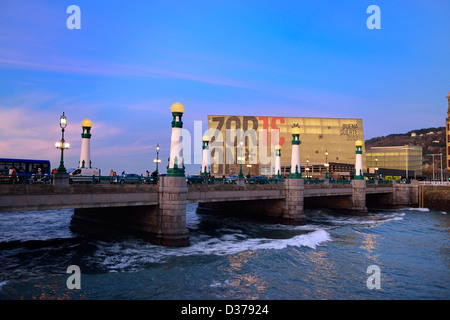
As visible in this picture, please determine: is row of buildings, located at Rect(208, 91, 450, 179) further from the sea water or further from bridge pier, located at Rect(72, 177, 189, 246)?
bridge pier, located at Rect(72, 177, 189, 246)

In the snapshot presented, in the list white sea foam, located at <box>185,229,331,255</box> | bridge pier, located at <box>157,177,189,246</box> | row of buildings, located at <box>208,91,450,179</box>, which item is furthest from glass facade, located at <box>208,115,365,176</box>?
bridge pier, located at <box>157,177,189,246</box>

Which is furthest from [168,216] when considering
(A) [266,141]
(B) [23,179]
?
(A) [266,141]

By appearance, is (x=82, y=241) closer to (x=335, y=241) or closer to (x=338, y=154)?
(x=335, y=241)

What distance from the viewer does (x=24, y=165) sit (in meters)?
36.9

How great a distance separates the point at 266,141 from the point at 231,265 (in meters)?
88.4

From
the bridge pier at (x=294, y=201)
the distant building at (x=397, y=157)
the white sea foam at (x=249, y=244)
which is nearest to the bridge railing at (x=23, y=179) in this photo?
the white sea foam at (x=249, y=244)

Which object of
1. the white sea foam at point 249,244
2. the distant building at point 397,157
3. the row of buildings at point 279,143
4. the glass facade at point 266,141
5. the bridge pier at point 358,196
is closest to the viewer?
the white sea foam at point 249,244

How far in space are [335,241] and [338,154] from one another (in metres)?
90.2

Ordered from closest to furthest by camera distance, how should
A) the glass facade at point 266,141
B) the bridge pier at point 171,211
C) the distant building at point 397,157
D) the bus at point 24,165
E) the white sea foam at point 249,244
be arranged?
the bridge pier at point 171,211, the white sea foam at point 249,244, the bus at point 24,165, the glass facade at point 266,141, the distant building at point 397,157

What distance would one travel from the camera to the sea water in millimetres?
15648

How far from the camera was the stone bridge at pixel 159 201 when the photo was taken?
61.0 ft

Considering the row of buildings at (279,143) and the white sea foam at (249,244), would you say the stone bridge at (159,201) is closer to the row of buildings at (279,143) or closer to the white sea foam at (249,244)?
the white sea foam at (249,244)

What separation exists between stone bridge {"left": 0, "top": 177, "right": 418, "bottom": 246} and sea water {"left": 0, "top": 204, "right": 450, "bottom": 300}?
1.42 meters

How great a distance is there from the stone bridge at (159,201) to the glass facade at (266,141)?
59.5 meters
